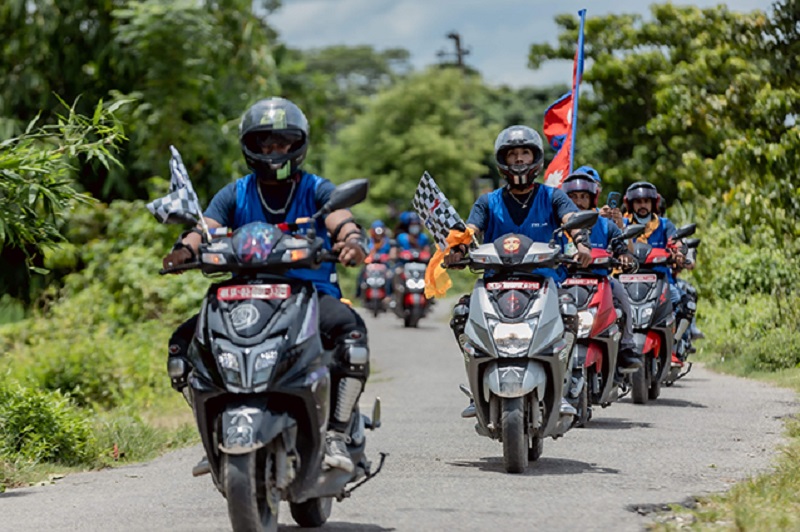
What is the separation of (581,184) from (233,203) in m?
5.35

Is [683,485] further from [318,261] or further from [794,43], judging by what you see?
[794,43]

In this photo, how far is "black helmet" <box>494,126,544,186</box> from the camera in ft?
32.3

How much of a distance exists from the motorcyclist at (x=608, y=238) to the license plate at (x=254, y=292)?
235 inches

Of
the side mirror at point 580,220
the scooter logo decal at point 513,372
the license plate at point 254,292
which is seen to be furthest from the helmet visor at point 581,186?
the license plate at point 254,292

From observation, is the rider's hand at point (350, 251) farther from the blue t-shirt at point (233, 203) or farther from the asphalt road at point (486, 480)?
the asphalt road at point (486, 480)

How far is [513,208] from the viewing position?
1005cm

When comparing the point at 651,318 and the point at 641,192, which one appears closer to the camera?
the point at 651,318

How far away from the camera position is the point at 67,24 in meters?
26.3

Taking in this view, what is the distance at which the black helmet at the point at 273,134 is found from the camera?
7176mm

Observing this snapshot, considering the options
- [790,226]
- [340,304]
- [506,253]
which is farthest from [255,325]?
[790,226]

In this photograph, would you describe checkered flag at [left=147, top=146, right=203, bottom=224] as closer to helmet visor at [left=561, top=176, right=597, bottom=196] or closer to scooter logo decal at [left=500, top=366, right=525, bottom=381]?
scooter logo decal at [left=500, top=366, right=525, bottom=381]

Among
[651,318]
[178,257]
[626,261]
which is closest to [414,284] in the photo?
[651,318]

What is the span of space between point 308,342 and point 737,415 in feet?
22.9

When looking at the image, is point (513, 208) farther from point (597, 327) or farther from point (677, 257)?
point (677, 257)
